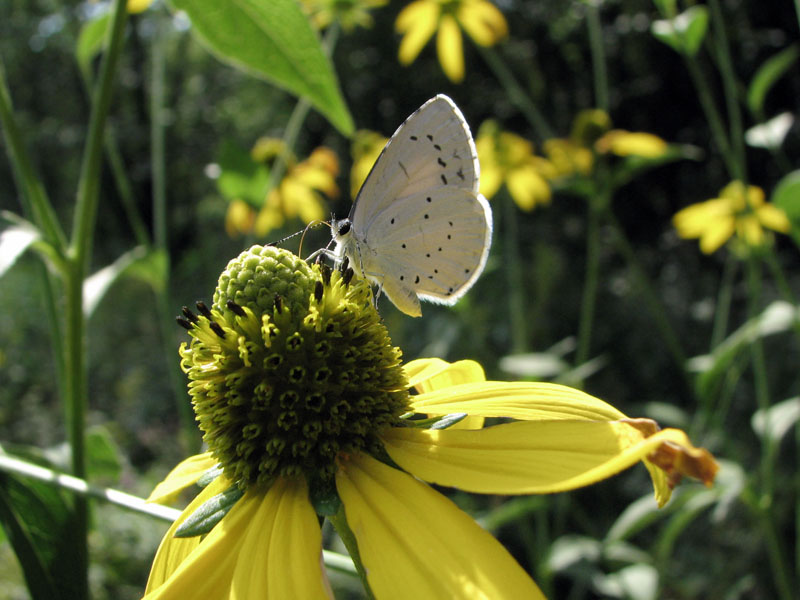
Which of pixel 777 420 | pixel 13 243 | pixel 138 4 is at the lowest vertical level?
pixel 777 420

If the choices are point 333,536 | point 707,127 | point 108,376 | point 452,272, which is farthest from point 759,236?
point 108,376

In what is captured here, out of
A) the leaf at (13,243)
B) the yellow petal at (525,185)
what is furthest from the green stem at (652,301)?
the leaf at (13,243)

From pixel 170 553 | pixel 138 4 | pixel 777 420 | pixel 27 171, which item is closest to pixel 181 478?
pixel 170 553

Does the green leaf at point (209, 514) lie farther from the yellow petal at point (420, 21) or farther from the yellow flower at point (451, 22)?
the yellow petal at point (420, 21)

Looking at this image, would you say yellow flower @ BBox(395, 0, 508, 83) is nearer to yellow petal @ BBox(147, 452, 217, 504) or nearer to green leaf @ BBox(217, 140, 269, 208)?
green leaf @ BBox(217, 140, 269, 208)

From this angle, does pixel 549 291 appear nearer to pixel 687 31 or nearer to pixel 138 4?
pixel 687 31

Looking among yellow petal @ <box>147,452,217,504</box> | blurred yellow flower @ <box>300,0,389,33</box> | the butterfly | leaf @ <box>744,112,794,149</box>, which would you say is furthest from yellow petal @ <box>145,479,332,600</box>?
blurred yellow flower @ <box>300,0,389,33</box>

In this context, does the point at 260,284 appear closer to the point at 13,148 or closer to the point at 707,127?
the point at 13,148
